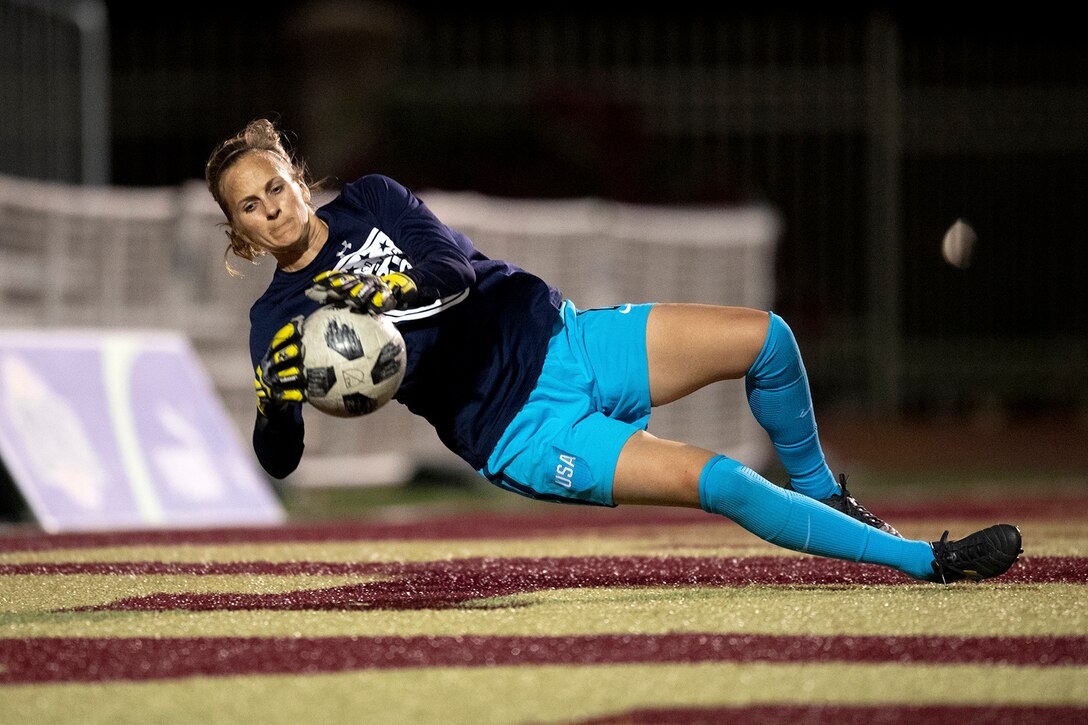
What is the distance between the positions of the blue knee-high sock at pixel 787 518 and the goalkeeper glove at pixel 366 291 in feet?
2.71

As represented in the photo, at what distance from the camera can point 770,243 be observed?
11047mm

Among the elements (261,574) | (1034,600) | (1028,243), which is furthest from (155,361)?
(1028,243)

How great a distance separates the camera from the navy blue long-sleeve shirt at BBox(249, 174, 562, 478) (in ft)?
12.6

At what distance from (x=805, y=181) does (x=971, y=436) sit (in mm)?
2926

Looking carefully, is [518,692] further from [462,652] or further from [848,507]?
[848,507]

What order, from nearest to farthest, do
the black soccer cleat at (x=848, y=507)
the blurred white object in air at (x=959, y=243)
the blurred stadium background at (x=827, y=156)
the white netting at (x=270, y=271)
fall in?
the black soccer cleat at (x=848, y=507) < the white netting at (x=270, y=271) < the blurred stadium background at (x=827, y=156) < the blurred white object in air at (x=959, y=243)

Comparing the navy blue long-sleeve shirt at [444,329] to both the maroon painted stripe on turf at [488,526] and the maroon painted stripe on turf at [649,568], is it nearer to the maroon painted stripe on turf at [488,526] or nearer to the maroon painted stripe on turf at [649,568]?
the maroon painted stripe on turf at [649,568]

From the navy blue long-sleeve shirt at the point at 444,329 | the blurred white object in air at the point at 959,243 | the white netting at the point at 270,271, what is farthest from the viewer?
the blurred white object in air at the point at 959,243

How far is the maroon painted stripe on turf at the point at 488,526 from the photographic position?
20.0 feet

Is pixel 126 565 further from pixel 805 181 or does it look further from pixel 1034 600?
pixel 805 181

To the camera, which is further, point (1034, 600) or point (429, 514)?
point (429, 514)

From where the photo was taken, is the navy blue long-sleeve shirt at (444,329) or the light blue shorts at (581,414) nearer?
the light blue shorts at (581,414)

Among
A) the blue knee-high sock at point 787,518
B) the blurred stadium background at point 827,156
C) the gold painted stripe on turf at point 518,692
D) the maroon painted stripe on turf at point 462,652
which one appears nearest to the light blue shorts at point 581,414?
the blue knee-high sock at point 787,518

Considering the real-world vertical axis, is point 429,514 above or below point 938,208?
below
